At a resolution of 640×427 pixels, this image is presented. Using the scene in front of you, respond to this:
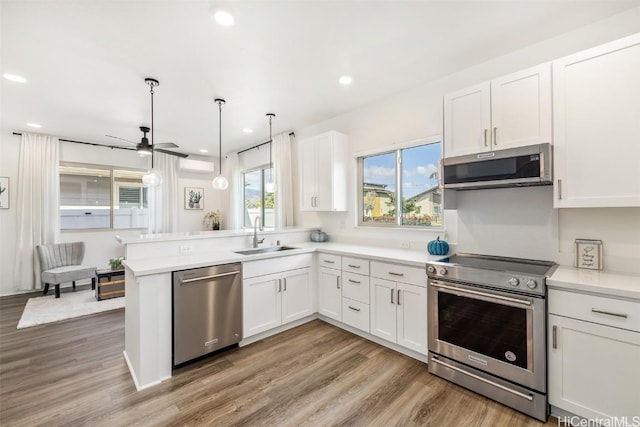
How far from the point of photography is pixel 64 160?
17.3 feet

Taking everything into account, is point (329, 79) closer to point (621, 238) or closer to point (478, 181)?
point (478, 181)

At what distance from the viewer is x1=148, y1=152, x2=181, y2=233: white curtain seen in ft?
19.9

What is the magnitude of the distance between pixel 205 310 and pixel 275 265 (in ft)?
2.80

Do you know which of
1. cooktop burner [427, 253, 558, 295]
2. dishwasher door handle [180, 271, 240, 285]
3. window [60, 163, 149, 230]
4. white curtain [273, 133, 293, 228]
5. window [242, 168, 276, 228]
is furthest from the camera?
window [242, 168, 276, 228]

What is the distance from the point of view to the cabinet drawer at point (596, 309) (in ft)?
5.14

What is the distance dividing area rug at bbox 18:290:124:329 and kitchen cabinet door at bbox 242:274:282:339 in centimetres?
258

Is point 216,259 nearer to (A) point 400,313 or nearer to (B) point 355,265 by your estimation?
(B) point 355,265

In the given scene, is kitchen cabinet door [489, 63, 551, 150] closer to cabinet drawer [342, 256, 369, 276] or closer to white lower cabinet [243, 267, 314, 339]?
Result: cabinet drawer [342, 256, 369, 276]

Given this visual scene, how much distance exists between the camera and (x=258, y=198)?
6.17 metres

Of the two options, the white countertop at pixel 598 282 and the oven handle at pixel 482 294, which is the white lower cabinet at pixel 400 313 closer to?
the oven handle at pixel 482 294

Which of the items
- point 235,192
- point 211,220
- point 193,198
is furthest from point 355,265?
point 193,198

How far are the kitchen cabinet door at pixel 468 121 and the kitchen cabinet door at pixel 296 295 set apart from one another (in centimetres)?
210

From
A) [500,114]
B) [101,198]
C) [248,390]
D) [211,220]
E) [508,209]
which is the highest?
[500,114]

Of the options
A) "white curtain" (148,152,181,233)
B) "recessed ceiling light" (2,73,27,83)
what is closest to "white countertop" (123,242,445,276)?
"recessed ceiling light" (2,73,27,83)
